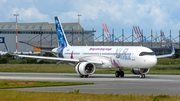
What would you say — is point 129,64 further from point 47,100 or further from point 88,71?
point 47,100

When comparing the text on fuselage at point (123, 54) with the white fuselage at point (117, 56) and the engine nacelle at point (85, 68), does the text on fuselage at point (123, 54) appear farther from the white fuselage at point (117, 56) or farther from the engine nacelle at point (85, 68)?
the engine nacelle at point (85, 68)

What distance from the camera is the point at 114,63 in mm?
39562

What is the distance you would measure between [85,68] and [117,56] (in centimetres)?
406

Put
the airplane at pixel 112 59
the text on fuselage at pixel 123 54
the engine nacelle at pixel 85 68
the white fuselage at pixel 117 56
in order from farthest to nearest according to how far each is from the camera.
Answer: the engine nacelle at pixel 85 68, the text on fuselage at pixel 123 54, the airplane at pixel 112 59, the white fuselage at pixel 117 56

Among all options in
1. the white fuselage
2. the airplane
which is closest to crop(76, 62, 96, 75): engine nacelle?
the airplane

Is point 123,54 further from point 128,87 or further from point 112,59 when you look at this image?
point 128,87

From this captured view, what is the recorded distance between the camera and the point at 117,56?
3922cm

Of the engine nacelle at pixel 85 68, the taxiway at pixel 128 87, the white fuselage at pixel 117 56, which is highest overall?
the white fuselage at pixel 117 56

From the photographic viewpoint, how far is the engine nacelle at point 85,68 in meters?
38.9

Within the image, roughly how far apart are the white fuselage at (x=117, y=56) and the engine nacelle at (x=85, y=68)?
1.19 metres

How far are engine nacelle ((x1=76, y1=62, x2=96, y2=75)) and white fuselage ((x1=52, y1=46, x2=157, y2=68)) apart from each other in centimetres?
119

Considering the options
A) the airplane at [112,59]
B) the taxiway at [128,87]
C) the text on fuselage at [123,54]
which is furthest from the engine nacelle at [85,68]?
the taxiway at [128,87]

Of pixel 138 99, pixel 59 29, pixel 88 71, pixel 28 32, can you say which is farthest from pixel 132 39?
pixel 138 99

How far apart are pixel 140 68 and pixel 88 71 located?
6242mm
